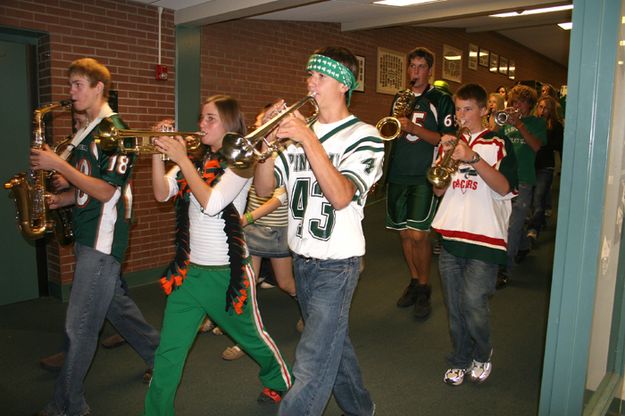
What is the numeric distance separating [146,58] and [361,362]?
3.95m

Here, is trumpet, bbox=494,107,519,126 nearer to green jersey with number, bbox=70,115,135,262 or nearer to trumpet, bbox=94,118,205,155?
trumpet, bbox=94,118,205,155

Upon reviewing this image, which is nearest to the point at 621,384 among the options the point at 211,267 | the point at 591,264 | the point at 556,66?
the point at 591,264

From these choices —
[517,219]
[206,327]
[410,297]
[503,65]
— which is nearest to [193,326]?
[206,327]

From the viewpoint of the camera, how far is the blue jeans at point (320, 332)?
2.29m

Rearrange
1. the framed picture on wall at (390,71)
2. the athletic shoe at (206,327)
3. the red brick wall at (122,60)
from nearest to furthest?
the athletic shoe at (206,327), the red brick wall at (122,60), the framed picture on wall at (390,71)

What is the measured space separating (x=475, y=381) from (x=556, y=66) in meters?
19.3

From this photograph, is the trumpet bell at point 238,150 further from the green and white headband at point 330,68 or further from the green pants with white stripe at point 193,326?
the green pants with white stripe at point 193,326

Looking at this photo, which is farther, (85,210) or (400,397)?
(400,397)

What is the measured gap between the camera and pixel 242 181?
8.79 feet

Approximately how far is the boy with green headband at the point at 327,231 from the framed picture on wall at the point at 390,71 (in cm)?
754

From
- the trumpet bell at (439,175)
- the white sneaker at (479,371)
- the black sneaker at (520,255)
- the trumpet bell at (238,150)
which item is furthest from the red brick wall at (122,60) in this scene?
the black sneaker at (520,255)

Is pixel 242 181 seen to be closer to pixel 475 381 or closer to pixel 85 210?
pixel 85 210

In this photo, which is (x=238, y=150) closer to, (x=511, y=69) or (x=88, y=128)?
(x=88, y=128)

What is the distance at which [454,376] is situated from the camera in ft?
11.7
